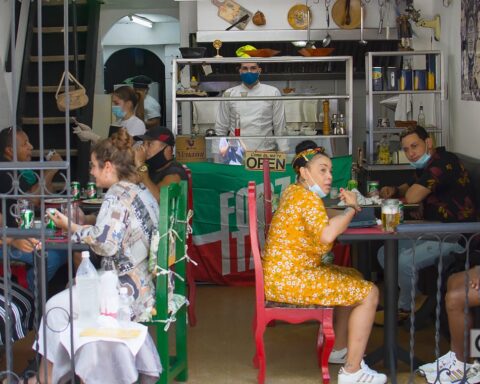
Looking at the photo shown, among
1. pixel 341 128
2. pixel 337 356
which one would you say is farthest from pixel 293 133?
pixel 337 356

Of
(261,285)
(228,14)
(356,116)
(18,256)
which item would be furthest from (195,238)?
(356,116)

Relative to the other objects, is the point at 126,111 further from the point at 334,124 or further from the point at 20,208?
the point at 20,208

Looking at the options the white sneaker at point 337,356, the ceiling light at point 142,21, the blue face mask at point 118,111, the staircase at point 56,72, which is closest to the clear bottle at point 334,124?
the blue face mask at point 118,111

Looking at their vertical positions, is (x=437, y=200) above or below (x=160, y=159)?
below

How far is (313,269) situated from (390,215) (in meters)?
0.52

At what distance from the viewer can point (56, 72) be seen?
9570mm

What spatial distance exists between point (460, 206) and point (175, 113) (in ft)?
10.5

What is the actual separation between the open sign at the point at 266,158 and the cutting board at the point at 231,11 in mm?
2903

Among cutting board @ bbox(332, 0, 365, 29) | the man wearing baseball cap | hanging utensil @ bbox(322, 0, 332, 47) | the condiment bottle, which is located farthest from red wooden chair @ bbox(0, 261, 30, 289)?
cutting board @ bbox(332, 0, 365, 29)

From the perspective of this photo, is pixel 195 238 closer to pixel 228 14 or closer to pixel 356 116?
pixel 228 14

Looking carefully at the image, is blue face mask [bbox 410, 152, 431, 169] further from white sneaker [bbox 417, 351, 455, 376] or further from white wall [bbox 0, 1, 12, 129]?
white wall [bbox 0, 1, 12, 129]

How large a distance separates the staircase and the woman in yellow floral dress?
4.47 m

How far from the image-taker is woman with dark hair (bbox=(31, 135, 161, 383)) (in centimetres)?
414

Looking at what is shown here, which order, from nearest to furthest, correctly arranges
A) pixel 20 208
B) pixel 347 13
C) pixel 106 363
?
pixel 106 363, pixel 20 208, pixel 347 13
